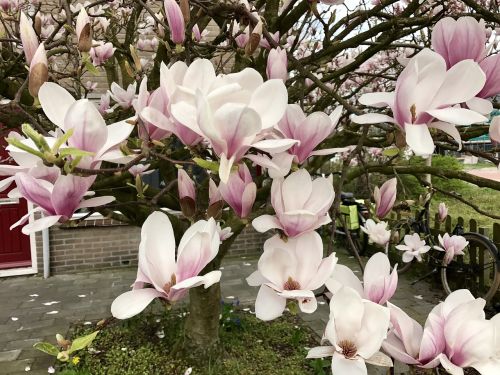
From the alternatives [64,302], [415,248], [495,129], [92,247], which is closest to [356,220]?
[92,247]

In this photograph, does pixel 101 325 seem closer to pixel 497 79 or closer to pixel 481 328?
pixel 481 328

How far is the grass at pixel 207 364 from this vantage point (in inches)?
136

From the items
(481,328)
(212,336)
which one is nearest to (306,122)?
(481,328)

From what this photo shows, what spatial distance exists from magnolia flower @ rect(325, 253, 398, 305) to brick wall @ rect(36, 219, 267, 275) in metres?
6.21

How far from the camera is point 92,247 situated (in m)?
6.90

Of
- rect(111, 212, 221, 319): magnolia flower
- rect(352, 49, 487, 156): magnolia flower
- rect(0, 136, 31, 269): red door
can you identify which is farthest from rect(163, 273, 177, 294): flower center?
rect(0, 136, 31, 269): red door

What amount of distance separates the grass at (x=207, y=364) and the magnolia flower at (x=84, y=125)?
9.15ft

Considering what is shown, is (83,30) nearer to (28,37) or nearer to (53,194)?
(28,37)

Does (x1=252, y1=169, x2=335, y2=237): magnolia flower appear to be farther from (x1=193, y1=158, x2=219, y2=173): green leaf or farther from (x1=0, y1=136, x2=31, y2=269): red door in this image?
(x1=0, y1=136, x2=31, y2=269): red door

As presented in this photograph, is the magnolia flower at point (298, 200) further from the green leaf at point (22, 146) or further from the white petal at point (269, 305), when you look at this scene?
the green leaf at point (22, 146)

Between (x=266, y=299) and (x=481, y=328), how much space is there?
341 millimetres

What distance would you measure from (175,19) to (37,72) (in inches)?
18.3

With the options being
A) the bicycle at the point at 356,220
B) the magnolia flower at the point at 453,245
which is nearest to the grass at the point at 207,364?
the magnolia flower at the point at 453,245

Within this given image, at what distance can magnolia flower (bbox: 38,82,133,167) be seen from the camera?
2.41ft
